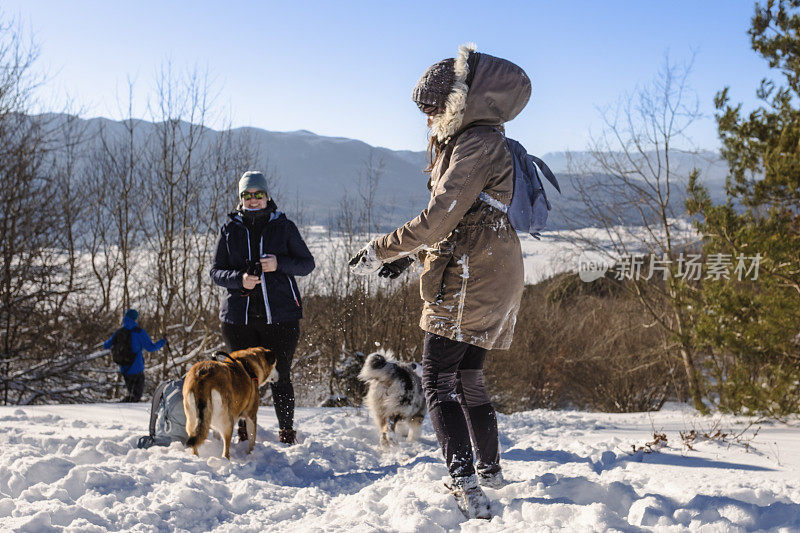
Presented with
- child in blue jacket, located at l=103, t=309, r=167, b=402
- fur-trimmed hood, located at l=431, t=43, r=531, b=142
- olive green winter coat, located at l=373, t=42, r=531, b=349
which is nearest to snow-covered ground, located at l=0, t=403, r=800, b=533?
olive green winter coat, located at l=373, t=42, r=531, b=349

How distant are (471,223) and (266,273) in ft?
7.73

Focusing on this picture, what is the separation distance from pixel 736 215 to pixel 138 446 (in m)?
7.18

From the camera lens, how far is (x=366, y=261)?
9.00 ft

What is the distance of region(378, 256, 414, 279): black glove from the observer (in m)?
2.96

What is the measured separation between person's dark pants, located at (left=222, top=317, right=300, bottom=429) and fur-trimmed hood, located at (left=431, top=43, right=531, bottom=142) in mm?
2647

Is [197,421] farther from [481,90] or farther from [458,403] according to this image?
[481,90]

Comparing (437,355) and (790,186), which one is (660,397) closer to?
(790,186)

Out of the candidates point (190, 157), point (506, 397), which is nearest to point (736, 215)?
point (506, 397)

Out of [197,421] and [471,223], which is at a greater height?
[471,223]

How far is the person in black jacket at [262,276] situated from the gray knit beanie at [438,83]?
221 centimetres

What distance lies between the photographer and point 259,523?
113 inches

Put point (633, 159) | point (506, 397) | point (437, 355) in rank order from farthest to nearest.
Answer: point (506, 397)
point (633, 159)
point (437, 355)

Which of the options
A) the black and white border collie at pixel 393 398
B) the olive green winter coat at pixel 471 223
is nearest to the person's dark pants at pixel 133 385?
the black and white border collie at pixel 393 398

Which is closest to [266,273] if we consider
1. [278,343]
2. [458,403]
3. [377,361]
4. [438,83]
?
[278,343]
